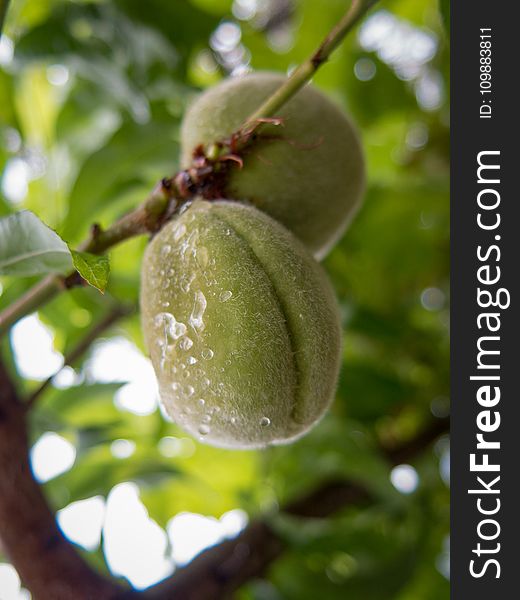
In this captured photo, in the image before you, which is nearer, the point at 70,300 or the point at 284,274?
the point at 284,274

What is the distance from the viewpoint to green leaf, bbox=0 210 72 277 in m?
0.52

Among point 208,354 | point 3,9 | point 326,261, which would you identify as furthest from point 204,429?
point 326,261

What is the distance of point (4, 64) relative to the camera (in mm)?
989

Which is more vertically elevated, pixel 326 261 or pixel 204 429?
pixel 326 261

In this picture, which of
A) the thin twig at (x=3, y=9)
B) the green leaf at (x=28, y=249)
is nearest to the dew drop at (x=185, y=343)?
the green leaf at (x=28, y=249)

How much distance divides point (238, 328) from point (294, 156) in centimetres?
19

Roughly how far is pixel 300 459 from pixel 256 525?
129mm

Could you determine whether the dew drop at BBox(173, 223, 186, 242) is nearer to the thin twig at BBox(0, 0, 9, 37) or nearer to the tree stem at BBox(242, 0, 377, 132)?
the tree stem at BBox(242, 0, 377, 132)

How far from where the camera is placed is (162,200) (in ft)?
1.88

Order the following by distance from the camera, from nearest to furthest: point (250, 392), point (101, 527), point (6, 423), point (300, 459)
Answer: point (250, 392)
point (6, 423)
point (101, 527)
point (300, 459)

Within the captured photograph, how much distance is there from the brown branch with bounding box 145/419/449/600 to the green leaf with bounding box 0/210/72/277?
0.40 m

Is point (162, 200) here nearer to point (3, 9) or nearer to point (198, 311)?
point (198, 311)

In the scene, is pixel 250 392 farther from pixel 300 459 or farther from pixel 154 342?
pixel 300 459

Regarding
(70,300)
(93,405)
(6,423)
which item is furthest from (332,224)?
(93,405)
